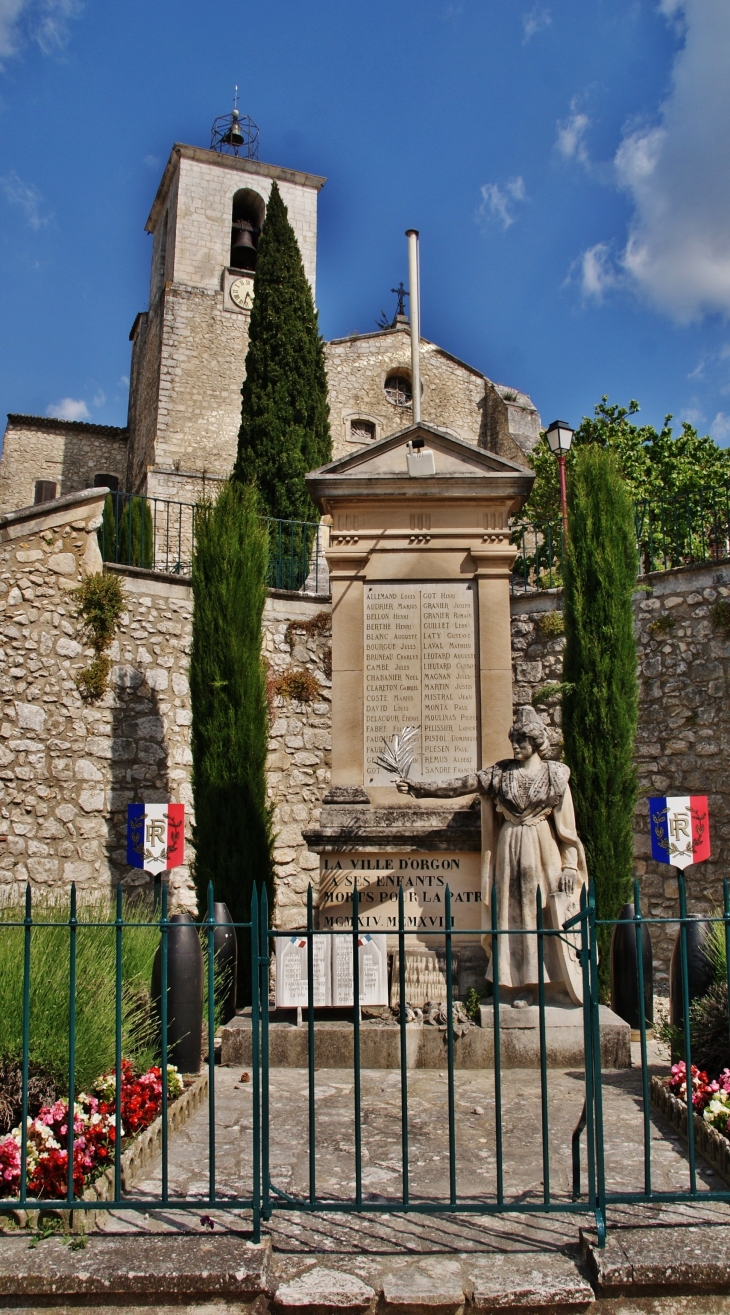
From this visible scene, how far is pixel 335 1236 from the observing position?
3211 millimetres

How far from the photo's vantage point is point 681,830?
8.13 m

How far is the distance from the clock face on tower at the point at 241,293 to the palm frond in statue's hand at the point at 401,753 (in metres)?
20.0

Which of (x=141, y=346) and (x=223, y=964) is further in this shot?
(x=141, y=346)

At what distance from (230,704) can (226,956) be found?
3.15 m

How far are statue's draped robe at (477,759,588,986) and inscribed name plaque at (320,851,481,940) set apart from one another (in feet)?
1.45

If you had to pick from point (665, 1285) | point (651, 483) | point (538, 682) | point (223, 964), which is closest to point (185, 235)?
point (651, 483)

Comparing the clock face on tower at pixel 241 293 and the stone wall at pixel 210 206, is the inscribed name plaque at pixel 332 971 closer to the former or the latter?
the clock face on tower at pixel 241 293

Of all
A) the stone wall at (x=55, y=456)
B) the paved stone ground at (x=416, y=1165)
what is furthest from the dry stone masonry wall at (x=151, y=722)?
the stone wall at (x=55, y=456)

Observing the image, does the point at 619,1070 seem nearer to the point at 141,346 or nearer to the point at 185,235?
the point at 185,235

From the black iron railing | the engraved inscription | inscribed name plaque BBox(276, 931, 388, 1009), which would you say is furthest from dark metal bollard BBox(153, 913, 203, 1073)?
the black iron railing

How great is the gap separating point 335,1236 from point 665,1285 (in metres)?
1.06

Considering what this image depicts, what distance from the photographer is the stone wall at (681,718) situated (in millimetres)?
9969

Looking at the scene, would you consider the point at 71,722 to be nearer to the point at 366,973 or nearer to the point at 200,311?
the point at 366,973

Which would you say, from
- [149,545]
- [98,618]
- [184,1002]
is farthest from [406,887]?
[149,545]
